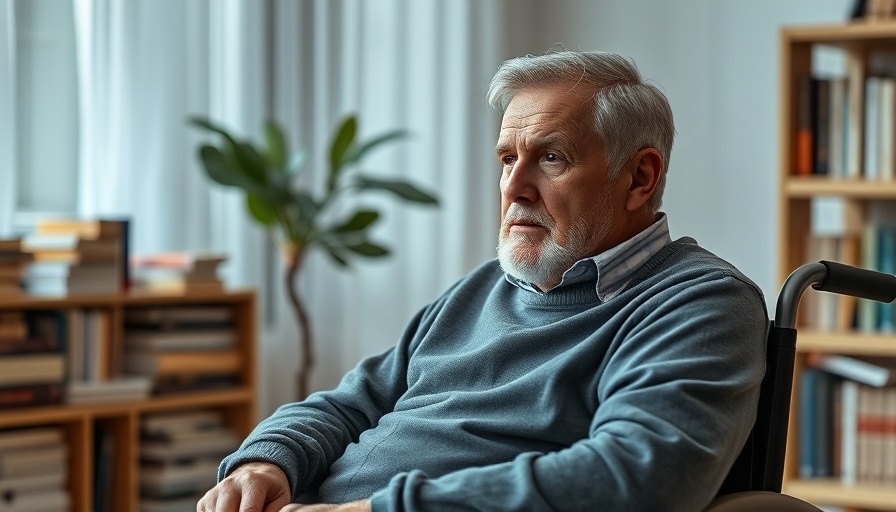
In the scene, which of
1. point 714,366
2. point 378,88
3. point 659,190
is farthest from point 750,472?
point 378,88

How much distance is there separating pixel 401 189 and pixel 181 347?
782 millimetres

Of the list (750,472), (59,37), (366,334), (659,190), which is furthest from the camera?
(366,334)

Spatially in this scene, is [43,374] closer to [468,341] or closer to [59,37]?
[59,37]

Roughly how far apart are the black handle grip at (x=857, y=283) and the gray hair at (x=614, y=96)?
11.0 inches

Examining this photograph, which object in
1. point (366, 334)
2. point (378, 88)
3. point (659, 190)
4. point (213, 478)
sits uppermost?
point (378, 88)

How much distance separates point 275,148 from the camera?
345 centimetres

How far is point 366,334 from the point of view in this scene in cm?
413

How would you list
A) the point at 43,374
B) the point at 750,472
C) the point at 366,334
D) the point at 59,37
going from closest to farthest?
the point at 750,472 → the point at 43,374 → the point at 59,37 → the point at 366,334

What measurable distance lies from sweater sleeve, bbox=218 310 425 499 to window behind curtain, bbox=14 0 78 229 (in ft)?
5.98

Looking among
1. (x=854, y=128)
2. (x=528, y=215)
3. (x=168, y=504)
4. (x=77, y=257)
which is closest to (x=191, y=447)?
(x=168, y=504)

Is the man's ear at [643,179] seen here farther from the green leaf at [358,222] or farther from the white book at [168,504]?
the white book at [168,504]

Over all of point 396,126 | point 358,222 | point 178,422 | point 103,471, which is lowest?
point 103,471

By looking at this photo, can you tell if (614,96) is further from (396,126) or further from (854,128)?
(396,126)

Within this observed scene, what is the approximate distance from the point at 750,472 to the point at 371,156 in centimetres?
276
